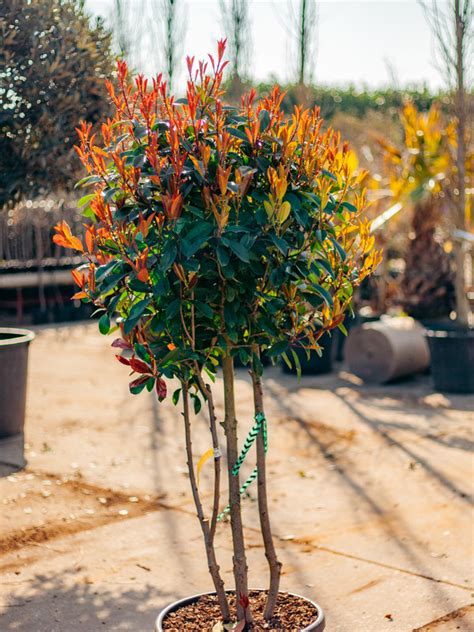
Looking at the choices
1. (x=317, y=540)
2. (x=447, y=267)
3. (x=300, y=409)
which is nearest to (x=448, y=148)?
(x=447, y=267)

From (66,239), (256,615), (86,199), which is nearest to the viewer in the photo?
(66,239)

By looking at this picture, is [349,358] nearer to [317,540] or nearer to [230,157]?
[317,540]

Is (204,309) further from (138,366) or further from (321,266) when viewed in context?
(321,266)

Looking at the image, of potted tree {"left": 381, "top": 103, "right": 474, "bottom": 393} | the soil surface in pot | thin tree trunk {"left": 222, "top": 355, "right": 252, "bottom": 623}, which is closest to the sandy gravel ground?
the soil surface in pot

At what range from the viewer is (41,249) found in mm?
14578

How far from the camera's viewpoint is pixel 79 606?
4.22 metres

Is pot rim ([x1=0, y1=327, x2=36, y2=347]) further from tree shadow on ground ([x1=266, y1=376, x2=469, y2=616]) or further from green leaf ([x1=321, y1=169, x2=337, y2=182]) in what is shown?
green leaf ([x1=321, y1=169, x2=337, y2=182])

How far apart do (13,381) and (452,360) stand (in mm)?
4253

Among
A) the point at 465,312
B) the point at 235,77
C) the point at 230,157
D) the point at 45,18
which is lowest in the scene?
the point at 465,312

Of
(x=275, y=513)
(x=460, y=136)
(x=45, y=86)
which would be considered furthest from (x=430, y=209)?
(x=45, y=86)

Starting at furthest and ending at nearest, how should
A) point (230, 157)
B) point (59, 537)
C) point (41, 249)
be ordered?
point (41, 249), point (59, 537), point (230, 157)

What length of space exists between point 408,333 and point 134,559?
5.54m

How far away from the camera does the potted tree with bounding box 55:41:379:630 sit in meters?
2.93

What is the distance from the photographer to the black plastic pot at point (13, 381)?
6.86 meters
